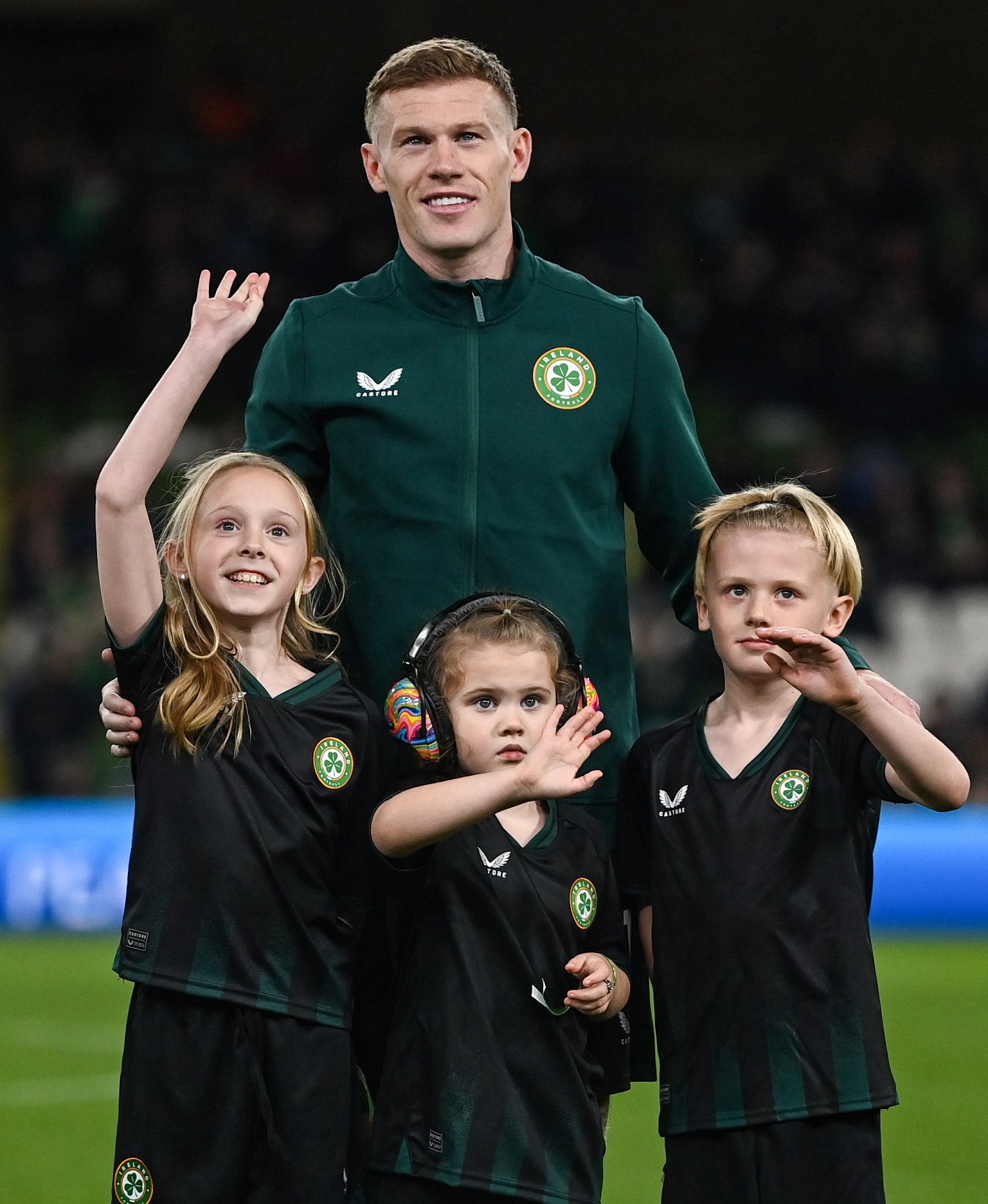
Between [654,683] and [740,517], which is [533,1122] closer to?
[740,517]

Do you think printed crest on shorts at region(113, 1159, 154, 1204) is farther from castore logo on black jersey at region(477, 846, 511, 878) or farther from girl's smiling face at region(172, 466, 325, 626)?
girl's smiling face at region(172, 466, 325, 626)

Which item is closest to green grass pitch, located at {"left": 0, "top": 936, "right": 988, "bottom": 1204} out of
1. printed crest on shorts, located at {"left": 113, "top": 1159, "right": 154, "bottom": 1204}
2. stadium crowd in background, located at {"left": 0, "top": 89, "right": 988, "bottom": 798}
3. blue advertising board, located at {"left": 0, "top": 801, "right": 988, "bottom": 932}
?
blue advertising board, located at {"left": 0, "top": 801, "right": 988, "bottom": 932}

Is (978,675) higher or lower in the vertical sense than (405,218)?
higher

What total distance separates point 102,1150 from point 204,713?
3199mm

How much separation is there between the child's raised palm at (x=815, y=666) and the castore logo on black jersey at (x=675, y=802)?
0.39 meters

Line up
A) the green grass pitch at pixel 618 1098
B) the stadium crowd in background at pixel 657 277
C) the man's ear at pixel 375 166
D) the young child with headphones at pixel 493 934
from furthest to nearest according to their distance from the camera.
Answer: the stadium crowd in background at pixel 657 277, the green grass pitch at pixel 618 1098, the man's ear at pixel 375 166, the young child with headphones at pixel 493 934

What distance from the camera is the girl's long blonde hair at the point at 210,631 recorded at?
336 centimetres

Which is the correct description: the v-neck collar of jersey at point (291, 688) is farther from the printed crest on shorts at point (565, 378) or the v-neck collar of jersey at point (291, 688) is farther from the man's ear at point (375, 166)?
the man's ear at point (375, 166)

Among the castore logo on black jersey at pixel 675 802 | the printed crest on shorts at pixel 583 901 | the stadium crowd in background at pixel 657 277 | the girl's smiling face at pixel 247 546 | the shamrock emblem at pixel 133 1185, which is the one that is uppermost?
the stadium crowd in background at pixel 657 277

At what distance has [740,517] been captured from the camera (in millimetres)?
3494

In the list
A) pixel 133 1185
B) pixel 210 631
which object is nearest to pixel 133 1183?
pixel 133 1185

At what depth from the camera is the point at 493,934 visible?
3303mm

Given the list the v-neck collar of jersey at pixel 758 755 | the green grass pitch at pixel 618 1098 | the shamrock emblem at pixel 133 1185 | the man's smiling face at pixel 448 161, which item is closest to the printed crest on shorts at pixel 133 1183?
the shamrock emblem at pixel 133 1185

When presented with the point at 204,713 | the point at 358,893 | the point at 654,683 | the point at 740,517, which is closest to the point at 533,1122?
the point at 358,893
